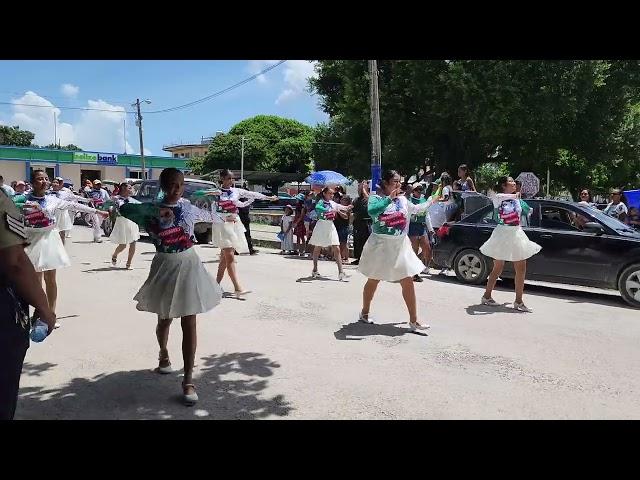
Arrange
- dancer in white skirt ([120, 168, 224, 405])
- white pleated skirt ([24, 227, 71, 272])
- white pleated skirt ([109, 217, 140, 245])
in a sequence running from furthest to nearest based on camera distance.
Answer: white pleated skirt ([109, 217, 140, 245]), white pleated skirt ([24, 227, 71, 272]), dancer in white skirt ([120, 168, 224, 405])

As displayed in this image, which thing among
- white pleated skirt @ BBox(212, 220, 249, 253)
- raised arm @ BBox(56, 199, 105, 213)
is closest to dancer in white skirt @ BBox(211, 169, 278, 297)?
white pleated skirt @ BBox(212, 220, 249, 253)

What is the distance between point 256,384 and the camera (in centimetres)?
485

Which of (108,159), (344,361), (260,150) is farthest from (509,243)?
(260,150)

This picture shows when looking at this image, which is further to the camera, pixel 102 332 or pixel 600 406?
pixel 102 332

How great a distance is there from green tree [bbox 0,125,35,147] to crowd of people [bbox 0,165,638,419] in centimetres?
7140

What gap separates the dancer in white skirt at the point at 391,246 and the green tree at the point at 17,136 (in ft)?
251

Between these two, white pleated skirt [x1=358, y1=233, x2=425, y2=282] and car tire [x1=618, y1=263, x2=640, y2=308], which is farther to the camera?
car tire [x1=618, y1=263, x2=640, y2=308]

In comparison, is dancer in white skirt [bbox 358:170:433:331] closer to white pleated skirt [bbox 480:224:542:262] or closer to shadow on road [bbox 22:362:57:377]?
white pleated skirt [bbox 480:224:542:262]

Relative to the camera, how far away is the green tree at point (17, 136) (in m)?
72.4

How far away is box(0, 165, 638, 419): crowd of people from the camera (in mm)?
2746

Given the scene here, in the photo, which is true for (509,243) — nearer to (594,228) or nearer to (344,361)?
(594,228)

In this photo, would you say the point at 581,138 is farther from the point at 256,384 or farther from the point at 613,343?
the point at 256,384
